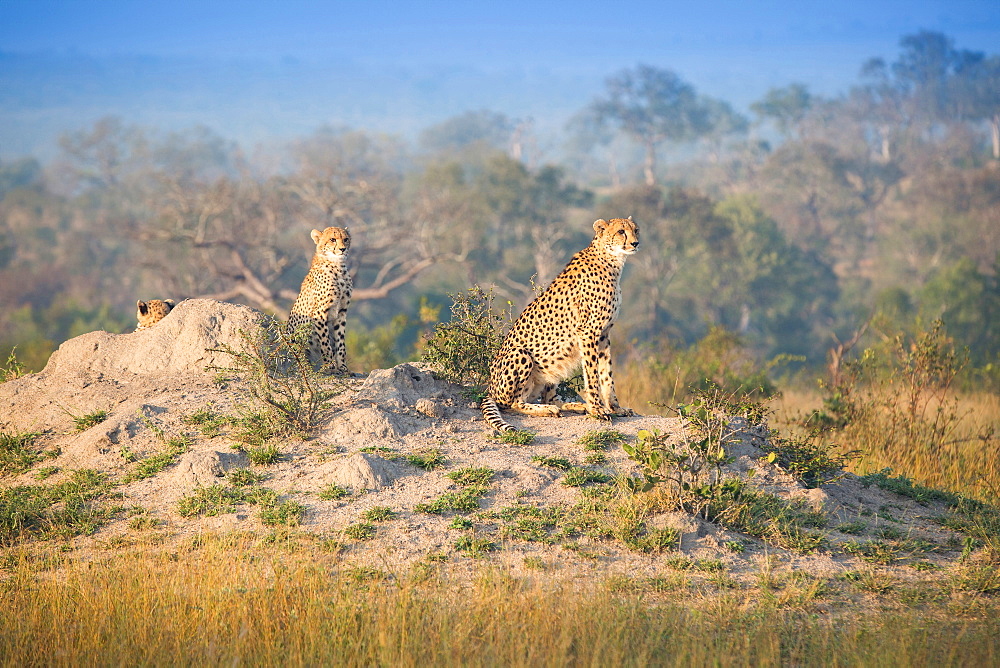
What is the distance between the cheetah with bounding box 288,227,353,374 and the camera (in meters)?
8.02

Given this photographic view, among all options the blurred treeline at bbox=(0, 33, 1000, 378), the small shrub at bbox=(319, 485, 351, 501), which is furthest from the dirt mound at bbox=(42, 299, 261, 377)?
the blurred treeline at bbox=(0, 33, 1000, 378)

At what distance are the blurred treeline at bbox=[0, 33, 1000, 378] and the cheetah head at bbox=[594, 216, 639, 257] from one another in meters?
5.61

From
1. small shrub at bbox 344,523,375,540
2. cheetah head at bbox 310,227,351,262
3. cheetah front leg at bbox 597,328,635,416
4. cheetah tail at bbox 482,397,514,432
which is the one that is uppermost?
cheetah head at bbox 310,227,351,262

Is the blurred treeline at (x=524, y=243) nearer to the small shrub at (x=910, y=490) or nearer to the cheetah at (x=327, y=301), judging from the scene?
the cheetah at (x=327, y=301)

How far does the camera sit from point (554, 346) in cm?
717

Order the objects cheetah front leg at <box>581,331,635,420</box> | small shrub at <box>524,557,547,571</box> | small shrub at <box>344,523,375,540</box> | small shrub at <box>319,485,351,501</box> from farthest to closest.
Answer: cheetah front leg at <box>581,331,635,420</box> → small shrub at <box>319,485,351,501</box> → small shrub at <box>344,523,375,540</box> → small shrub at <box>524,557,547,571</box>

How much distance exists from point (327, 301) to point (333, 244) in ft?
1.60

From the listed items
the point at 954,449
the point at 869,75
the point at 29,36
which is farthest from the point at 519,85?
the point at 954,449

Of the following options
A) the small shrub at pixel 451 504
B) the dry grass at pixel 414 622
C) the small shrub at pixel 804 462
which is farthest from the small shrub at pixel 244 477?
the small shrub at pixel 804 462

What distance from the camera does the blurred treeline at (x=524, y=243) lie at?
2489 centimetres

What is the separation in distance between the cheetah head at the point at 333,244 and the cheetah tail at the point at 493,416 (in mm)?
1995

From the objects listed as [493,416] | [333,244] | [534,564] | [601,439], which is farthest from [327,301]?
[534,564]

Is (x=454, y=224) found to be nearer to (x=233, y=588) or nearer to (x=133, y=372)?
(x=133, y=372)

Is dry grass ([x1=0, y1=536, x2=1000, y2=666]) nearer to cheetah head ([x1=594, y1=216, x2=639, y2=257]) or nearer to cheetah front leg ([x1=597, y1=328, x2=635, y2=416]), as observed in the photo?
cheetah front leg ([x1=597, y1=328, x2=635, y2=416])
